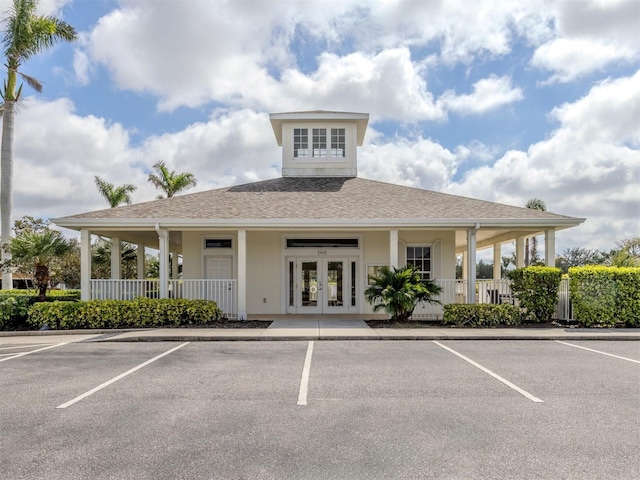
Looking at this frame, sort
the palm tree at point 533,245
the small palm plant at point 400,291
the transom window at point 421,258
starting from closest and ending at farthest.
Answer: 1. the small palm plant at point 400,291
2. the transom window at point 421,258
3. the palm tree at point 533,245

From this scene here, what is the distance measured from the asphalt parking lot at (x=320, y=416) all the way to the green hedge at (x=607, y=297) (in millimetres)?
4033

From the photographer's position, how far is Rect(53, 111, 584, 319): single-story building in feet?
43.0

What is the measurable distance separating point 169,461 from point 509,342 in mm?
8498

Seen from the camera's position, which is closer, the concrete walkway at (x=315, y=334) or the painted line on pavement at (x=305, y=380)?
the painted line on pavement at (x=305, y=380)

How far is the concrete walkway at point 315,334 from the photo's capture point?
10.4 metres

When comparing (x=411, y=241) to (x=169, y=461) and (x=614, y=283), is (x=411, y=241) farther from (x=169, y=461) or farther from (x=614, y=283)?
(x=169, y=461)

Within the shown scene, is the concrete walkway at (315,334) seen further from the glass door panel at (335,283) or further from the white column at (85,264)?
the glass door panel at (335,283)

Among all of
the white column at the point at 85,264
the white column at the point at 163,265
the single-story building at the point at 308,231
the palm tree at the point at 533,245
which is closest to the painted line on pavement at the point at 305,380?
the single-story building at the point at 308,231

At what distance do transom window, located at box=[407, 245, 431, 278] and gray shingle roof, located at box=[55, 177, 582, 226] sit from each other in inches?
65.6

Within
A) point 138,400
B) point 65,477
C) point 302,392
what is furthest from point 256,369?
point 65,477

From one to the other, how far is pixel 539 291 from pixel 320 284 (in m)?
6.90

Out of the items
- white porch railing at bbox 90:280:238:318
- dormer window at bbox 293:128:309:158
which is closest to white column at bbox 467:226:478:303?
white porch railing at bbox 90:280:238:318

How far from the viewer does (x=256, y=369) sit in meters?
7.36

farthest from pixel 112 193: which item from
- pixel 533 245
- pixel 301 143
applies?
pixel 533 245
